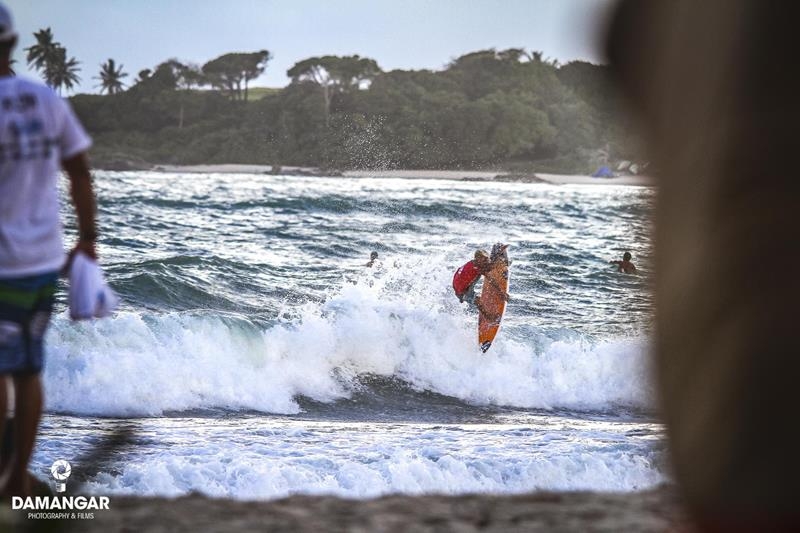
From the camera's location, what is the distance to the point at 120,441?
991 centimetres

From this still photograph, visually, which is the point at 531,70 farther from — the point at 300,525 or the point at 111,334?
the point at 300,525

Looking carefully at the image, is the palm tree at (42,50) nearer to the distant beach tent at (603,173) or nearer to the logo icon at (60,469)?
the distant beach tent at (603,173)

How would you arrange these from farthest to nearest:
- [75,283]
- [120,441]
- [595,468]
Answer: [120,441], [595,468], [75,283]

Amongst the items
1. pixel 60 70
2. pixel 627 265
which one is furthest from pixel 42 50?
pixel 627 265

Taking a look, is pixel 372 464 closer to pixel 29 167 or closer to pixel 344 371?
pixel 29 167

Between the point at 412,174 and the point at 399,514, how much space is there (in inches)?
2335

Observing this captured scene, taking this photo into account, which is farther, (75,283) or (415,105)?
(415,105)

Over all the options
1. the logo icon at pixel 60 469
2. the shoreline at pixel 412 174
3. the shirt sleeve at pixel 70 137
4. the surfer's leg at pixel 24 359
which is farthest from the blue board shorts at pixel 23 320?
the shoreline at pixel 412 174

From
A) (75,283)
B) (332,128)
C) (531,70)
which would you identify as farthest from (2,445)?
(531,70)

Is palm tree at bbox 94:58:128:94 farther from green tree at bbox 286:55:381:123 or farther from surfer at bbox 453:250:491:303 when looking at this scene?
surfer at bbox 453:250:491:303

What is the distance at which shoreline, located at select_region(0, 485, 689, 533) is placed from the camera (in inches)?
118

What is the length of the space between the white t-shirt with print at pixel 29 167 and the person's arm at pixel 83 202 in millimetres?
62

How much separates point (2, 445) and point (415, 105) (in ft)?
238

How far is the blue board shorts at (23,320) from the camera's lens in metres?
3.23
